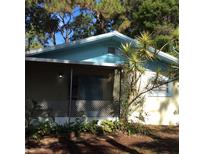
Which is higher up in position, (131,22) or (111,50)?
(131,22)

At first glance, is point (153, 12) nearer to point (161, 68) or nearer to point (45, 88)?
point (161, 68)

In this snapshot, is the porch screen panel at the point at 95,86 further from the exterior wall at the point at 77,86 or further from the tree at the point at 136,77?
the tree at the point at 136,77

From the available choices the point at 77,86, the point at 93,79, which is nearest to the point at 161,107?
the point at 93,79

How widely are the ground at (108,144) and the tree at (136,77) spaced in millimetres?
2133

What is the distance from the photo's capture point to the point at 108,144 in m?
11.0

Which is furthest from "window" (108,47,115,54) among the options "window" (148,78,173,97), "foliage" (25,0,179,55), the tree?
"foliage" (25,0,179,55)

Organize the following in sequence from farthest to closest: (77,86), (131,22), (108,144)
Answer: (131,22) < (77,86) < (108,144)

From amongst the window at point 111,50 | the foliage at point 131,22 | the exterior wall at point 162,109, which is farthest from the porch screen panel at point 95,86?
the foliage at point 131,22

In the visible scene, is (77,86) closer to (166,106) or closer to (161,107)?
(161,107)

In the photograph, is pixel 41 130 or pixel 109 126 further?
pixel 109 126

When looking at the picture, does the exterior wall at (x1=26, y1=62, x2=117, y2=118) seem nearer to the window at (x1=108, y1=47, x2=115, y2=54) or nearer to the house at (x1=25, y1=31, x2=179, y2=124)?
the house at (x1=25, y1=31, x2=179, y2=124)

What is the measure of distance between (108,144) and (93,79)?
557 centimetres

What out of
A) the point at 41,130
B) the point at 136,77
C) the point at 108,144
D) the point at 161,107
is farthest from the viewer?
the point at 161,107
